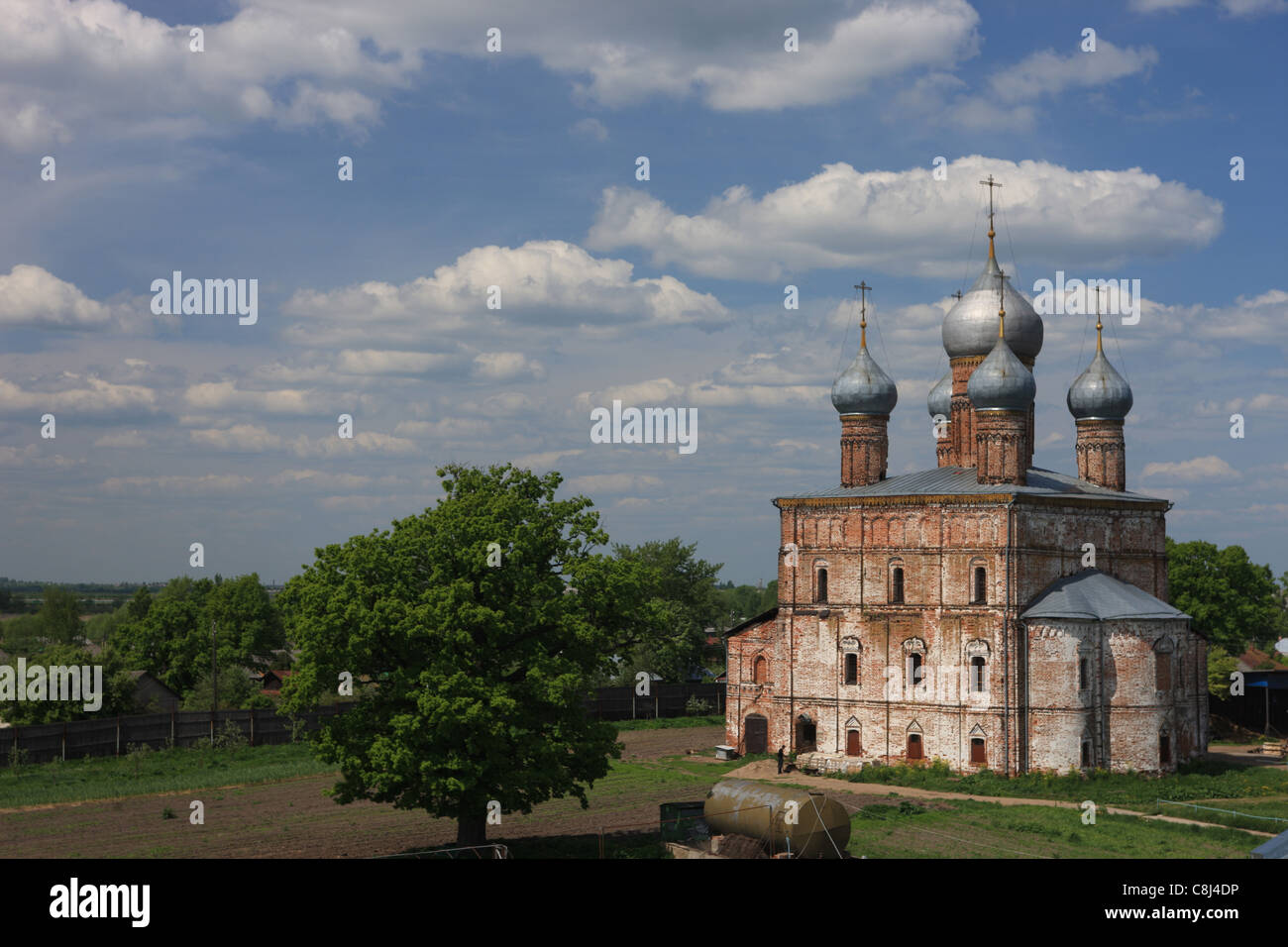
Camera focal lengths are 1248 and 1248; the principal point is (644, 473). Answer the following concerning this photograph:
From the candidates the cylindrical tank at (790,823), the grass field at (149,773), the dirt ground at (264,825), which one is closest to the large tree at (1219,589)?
the dirt ground at (264,825)

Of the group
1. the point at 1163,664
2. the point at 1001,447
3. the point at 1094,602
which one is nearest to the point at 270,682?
the point at 1001,447

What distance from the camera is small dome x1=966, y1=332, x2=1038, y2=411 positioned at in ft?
153

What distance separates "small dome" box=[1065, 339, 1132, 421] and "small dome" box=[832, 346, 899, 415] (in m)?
8.36

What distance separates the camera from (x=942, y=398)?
185 feet

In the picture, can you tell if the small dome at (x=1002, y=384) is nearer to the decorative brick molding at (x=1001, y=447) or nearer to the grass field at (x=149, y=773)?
the decorative brick molding at (x=1001, y=447)

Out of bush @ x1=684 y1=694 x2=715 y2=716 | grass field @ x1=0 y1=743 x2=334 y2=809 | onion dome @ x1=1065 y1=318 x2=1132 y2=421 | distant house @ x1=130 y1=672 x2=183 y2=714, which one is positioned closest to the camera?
grass field @ x1=0 y1=743 x2=334 y2=809

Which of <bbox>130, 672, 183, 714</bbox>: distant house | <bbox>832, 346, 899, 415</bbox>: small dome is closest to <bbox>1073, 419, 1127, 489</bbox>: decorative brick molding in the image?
<bbox>832, 346, 899, 415</bbox>: small dome

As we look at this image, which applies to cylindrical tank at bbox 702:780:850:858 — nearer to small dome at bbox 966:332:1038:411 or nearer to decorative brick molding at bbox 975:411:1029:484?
decorative brick molding at bbox 975:411:1029:484

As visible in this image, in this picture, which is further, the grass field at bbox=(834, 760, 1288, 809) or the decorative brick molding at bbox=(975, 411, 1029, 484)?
the decorative brick molding at bbox=(975, 411, 1029, 484)

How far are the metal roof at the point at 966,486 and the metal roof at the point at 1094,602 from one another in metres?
3.41

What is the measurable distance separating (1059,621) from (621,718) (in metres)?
27.5

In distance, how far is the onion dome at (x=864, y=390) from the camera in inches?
2068
